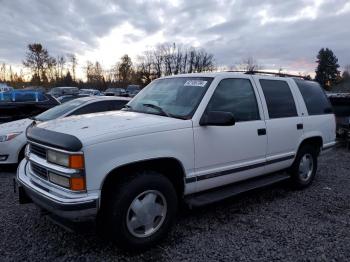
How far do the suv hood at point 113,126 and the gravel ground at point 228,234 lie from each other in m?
0.91

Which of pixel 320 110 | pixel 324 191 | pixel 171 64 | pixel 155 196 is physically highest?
pixel 171 64

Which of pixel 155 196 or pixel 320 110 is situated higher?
pixel 320 110

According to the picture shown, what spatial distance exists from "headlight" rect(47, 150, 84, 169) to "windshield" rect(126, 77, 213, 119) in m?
1.26

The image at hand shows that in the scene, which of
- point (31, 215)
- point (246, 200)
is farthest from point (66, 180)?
point (246, 200)

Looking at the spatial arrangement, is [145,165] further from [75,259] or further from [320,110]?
[320,110]

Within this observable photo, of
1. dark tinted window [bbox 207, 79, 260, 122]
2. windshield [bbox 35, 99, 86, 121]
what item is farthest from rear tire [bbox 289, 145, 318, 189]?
windshield [bbox 35, 99, 86, 121]

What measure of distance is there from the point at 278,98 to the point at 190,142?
6.58 ft

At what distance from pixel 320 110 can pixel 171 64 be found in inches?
1830

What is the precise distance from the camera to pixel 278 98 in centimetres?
479

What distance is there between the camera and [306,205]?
4.71 metres

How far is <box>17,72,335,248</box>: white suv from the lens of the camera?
2896 mm

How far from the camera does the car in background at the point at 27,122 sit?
19.8 ft

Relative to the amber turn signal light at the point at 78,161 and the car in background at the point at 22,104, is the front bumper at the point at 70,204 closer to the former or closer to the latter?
the amber turn signal light at the point at 78,161

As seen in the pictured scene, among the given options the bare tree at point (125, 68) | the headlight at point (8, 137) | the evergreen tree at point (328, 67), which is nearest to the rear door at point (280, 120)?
the headlight at point (8, 137)
